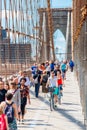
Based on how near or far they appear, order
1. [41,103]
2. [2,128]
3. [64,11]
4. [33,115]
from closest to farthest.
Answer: [2,128] < [33,115] < [41,103] < [64,11]

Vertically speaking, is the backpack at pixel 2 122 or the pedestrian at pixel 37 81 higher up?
the backpack at pixel 2 122

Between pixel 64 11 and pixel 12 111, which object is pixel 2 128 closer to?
pixel 12 111

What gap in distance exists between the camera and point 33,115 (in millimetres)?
14234

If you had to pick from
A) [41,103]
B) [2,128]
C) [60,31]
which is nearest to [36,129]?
[2,128]

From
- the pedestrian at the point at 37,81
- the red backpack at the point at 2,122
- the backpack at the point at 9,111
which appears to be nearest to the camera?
the red backpack at the point at 2,122

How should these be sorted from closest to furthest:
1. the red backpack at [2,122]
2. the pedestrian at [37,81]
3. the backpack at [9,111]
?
the red backpack at [2,122]
the backpack at [9,111]
the pedestrian at [37,81]

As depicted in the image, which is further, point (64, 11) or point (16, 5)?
point (64, 11)

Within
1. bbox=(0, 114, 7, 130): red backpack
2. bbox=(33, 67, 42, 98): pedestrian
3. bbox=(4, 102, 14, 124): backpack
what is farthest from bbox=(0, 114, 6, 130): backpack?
bbox=(33, 67, 42, 98): pedestrian

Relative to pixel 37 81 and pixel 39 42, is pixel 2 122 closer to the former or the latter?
pixel 37 81

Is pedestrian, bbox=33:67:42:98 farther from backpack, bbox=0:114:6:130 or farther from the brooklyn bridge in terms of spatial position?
backpack, bbox=0:114:6:130

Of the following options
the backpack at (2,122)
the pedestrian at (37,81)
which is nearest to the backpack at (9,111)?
the backpack at (2,122)

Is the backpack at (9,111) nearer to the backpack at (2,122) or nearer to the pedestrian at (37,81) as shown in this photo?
the backpack at (2,122)

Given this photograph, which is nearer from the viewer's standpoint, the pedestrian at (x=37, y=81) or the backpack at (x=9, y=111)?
the backpack at (x=9, y=111)

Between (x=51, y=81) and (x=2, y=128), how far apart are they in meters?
8.27
